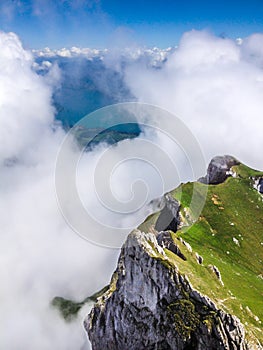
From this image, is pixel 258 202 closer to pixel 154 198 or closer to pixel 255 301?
pixel 154 198

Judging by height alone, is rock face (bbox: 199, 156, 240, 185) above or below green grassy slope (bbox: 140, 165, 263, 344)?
above

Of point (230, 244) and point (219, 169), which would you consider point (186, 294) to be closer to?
point (230, 244)

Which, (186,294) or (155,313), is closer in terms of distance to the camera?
(186,294)

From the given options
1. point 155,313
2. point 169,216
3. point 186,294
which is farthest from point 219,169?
point 186,294

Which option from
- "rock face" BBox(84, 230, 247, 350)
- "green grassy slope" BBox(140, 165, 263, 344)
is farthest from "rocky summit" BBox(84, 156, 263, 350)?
"green grassy slope" BBox(140, 165, 263, 344)

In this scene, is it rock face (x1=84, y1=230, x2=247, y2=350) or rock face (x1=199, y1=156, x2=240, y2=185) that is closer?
rock face (x1=84, y1=230, x2=247, y2=350)

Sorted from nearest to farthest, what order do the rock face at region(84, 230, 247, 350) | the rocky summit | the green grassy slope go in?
1. the rock face at region(84, 230, 247, 350)
2. the rocky summit
3. the green grassy slope

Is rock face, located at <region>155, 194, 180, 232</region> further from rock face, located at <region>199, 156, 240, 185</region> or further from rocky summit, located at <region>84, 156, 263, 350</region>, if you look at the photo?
rock face, located at <region>199, 156, 240, 185</region>

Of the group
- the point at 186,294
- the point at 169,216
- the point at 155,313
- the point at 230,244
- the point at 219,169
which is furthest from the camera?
the point at 219,169
